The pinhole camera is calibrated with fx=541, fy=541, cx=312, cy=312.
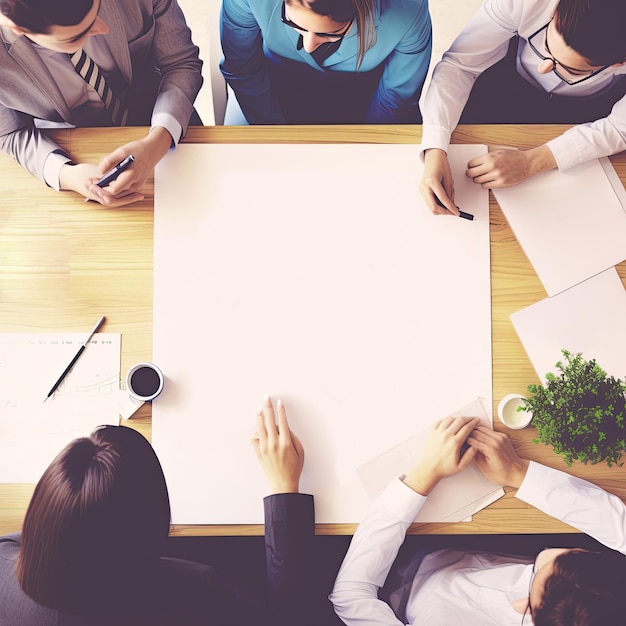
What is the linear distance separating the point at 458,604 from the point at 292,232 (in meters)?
0.84

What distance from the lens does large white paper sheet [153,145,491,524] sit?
105 centimetres

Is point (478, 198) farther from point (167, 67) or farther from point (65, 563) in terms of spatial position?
point (65, 563)

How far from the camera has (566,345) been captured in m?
1.08

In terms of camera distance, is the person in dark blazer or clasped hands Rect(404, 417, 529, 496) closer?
the person in dark blazer

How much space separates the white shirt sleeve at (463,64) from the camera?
3.60ft

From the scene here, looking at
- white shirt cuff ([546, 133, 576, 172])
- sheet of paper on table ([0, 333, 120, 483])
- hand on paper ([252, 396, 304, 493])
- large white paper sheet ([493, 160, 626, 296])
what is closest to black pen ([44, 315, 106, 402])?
sheet of paper on table ([0, 333, 120, 483])

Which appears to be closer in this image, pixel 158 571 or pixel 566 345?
pixel 158 571

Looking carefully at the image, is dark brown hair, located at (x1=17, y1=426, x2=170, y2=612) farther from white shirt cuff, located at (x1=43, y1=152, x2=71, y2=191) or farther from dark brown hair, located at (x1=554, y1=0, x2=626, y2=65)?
dark brown hair, located at (x1=554, y1=0, x2=626, y2=65)

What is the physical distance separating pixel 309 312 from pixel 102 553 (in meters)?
0.54

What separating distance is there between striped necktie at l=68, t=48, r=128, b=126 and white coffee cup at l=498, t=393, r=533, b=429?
105 centimetres

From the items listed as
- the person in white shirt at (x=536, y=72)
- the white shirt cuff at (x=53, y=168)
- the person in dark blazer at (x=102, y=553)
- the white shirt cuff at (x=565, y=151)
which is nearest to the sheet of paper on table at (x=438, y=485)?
the person in dark blazer at (x=102, y=553)

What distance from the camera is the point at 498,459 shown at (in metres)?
1.02

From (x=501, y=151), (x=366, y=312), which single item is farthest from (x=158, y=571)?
(x=501, y=151)

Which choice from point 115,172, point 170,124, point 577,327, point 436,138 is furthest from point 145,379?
point 577,327
